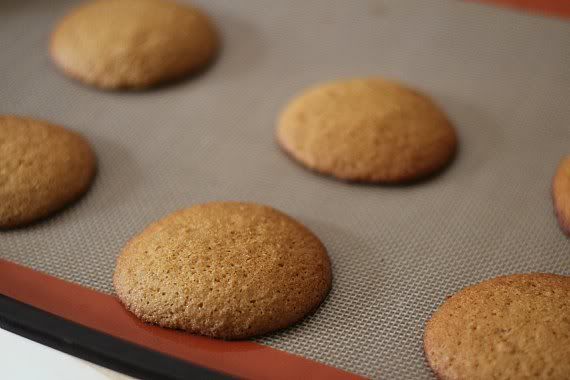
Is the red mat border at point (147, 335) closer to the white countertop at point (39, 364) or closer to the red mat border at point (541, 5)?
the white countertop at point (39, 364)

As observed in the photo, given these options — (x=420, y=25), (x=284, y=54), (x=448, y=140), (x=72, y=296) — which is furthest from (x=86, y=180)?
(x=420, y=25)

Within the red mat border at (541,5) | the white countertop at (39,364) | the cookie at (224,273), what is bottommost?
the white countertop at (39,364)

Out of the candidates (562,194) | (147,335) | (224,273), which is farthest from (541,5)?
(147,335)

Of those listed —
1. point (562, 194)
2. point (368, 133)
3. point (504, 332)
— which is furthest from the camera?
point (368, 133)

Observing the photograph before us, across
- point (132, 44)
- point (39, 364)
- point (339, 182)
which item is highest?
point (132, 44)

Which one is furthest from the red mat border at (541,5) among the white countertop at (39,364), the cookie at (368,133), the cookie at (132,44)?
the white countertop at (39,364)

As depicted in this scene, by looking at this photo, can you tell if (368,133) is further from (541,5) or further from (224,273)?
(541,5)

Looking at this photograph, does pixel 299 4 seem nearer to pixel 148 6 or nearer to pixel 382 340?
pixel 148 6
